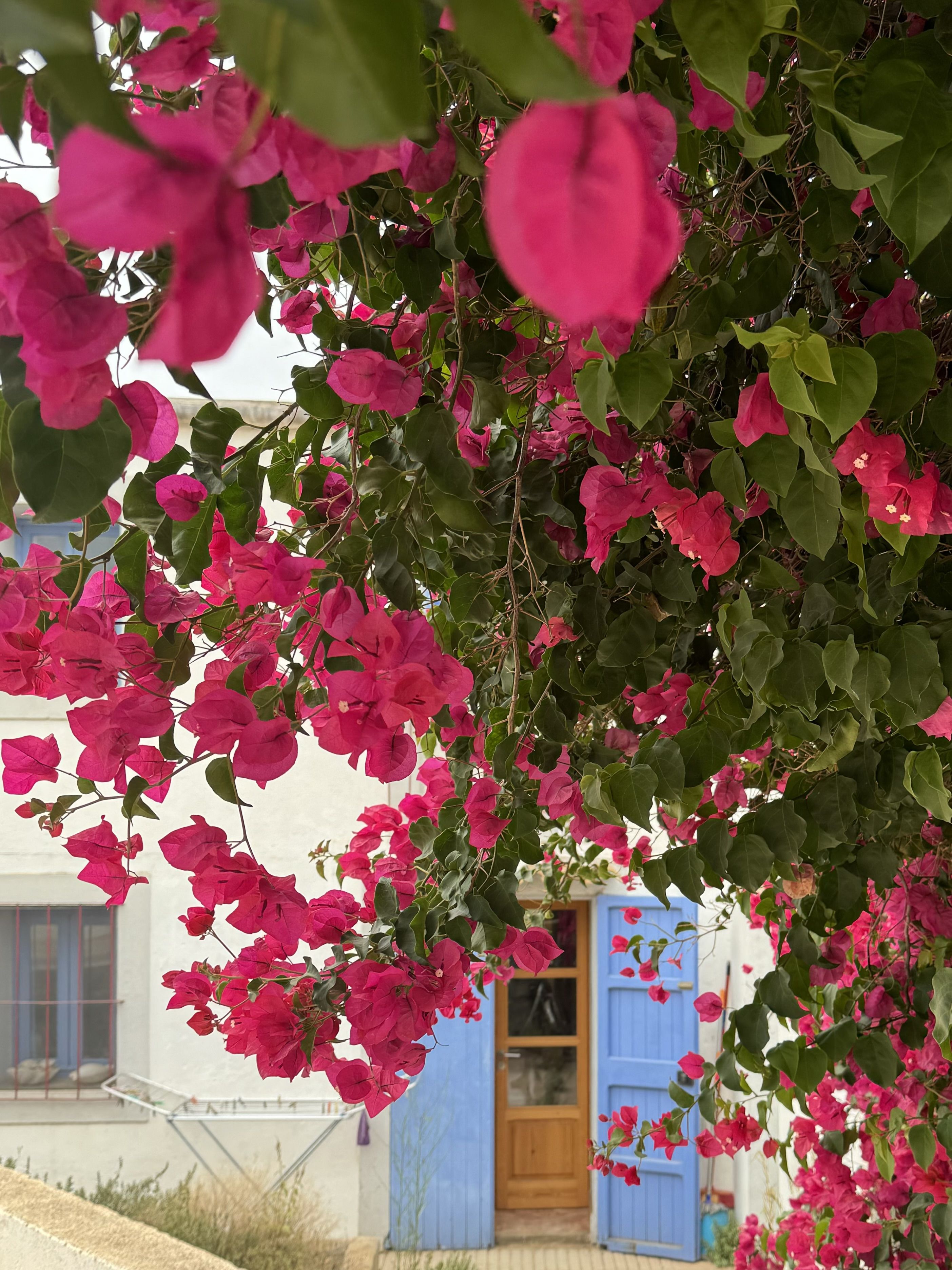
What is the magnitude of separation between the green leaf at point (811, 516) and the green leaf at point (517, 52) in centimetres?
45

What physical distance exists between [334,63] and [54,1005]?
4974mm

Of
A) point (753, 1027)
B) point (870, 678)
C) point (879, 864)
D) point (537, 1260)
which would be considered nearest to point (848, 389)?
point (870, 678)

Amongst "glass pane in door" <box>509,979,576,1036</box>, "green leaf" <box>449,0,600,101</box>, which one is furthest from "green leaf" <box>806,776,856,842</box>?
"glass pane in door" <box>509,979,576,1036</box>

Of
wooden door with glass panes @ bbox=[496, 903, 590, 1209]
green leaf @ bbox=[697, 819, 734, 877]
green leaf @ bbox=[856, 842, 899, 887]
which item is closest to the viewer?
green leaf @ bbox=[697, 819, 734, 877]

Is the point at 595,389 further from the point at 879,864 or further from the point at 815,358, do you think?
the point at 879,864

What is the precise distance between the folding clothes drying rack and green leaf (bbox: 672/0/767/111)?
468cm

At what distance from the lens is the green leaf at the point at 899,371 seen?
0.53 meters

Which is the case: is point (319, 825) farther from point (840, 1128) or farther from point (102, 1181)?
point (840, 1128)

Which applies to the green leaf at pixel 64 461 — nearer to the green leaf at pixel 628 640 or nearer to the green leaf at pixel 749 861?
the green leaf at pixel 628 640

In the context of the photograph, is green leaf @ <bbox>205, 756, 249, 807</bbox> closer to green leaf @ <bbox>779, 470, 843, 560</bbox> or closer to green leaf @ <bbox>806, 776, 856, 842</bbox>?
green leaf @ <bbox>779, 470, 843, 560</bbox>

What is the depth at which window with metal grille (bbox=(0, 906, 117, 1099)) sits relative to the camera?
14.7 ft

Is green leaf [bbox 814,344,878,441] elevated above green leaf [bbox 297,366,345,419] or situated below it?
below

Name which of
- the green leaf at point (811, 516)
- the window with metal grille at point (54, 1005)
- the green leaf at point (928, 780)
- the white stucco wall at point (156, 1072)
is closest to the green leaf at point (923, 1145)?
the green leaf at point (928, 780)

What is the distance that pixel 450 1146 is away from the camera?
461 centimetres
